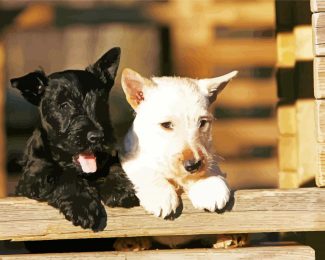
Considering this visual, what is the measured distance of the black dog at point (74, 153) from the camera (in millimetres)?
3553

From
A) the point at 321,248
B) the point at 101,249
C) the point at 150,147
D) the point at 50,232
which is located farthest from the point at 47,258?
the point at 321,248

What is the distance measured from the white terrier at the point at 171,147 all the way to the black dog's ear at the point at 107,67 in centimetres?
12

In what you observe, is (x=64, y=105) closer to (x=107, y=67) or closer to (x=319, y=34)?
(x=107, y=67)

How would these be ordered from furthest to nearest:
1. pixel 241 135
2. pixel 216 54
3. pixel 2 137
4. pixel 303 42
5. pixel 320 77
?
pixel 241 135 < pixel 216 54 < pixel 2 137 < pixel 303 42 < pixel 320 77

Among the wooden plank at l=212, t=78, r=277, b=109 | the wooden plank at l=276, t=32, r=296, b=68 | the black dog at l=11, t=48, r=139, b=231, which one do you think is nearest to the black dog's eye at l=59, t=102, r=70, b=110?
the black dog at l=11, t=48, r=139, b=231

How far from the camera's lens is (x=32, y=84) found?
3707mm

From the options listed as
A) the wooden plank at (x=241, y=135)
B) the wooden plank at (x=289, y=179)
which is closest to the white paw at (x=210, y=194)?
the wooden plank at (x=289, y=179)

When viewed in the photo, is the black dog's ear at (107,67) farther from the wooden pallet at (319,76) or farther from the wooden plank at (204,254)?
the wooden pallet at (319,76)

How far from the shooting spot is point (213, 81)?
381 cm

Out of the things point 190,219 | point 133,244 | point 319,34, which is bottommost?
point 133,244

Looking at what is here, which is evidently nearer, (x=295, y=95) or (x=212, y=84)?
(x=212, y=84)

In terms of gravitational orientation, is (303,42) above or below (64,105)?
above

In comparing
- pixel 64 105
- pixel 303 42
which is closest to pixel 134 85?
pixel 64 105

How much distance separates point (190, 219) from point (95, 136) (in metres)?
0.60
